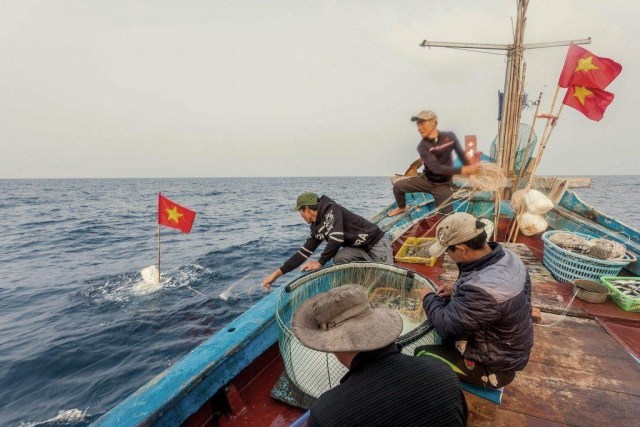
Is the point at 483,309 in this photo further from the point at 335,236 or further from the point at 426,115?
the point at 426,115

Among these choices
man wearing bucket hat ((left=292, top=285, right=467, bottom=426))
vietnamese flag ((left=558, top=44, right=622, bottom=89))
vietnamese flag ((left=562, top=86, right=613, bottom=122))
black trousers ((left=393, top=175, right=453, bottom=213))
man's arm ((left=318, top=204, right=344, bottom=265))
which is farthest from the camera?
black trousers ((left=393, top=175, right=453, bottom=213))

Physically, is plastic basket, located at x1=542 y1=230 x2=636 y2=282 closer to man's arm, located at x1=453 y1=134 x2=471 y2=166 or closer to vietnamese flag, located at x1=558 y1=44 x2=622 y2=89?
man's arm, located at x1=453 y1=134 x2=471 y2=166

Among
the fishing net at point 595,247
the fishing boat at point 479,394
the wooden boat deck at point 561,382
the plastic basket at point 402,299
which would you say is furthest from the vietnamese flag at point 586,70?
the plastic basket at point 402,299

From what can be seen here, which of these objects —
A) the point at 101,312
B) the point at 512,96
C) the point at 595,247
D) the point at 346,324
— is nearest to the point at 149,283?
the point at 101,312

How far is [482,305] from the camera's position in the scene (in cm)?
204

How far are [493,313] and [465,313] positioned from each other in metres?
0.17

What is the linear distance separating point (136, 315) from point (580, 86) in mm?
11344

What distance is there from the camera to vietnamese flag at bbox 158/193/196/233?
369 inches

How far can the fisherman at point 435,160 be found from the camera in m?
5.71

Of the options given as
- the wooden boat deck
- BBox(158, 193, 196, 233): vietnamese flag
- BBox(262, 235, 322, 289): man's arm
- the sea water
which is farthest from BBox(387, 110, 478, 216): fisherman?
BBox(158, 193, 196, 233): vietnamese flag

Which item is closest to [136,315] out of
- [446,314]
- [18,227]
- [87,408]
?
[87,408]

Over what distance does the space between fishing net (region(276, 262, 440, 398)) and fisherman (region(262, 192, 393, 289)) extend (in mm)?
753

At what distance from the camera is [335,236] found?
14.8 ft

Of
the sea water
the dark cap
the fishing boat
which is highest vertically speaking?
the dark cap
